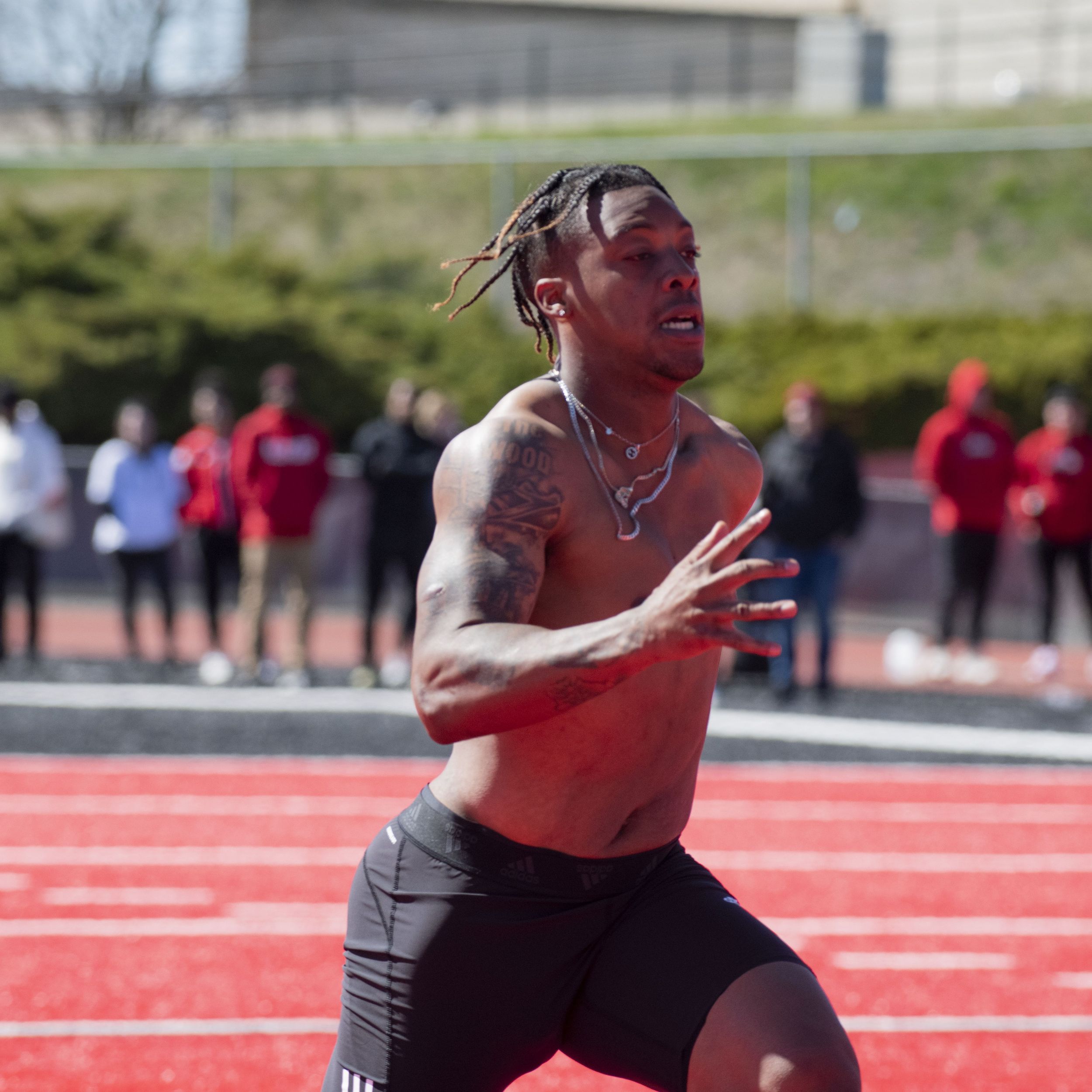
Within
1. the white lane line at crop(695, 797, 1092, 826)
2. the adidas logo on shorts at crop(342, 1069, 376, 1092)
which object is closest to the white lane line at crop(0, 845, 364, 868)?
the white lane line at crop(695, 797, 1092, 826)

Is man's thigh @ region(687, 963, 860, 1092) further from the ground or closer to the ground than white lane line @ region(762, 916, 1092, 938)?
further from the ground

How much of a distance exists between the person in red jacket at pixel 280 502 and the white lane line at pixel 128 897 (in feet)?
15.5

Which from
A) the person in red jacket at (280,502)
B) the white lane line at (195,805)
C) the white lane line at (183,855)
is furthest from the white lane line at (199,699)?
the white lane line at (183,855)

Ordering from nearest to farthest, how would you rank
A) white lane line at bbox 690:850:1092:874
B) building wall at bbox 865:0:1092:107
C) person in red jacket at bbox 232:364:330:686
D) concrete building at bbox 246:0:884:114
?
white lane line at bbox 690:850:1092:874, person in red jacket at bbox 232:364:330:686, building wall at bbox 865:0:1092:107, concrete building at bbox 246:0:884:114

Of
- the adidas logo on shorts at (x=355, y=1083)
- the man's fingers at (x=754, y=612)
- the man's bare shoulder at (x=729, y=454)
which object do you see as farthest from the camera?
the man's bare shoulder at (x=729, y=454)

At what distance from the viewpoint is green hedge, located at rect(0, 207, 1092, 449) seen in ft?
62.0

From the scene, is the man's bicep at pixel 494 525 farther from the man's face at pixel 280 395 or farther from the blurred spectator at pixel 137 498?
the blurred spectator at pixel 137 498

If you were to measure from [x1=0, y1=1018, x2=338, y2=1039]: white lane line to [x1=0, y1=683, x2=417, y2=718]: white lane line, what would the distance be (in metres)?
5.20

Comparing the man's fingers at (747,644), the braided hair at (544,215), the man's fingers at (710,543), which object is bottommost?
the man's fingers at (747,644)

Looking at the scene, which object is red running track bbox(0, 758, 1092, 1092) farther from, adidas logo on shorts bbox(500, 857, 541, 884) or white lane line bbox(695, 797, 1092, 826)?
adidas logo on shorts bbox(500, 857, 541, 884)

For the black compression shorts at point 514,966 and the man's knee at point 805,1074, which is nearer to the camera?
the man's knee at point 805,1074

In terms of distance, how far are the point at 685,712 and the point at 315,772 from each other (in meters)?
6.15

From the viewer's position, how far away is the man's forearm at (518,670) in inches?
87.1

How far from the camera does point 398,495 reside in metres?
11.0
